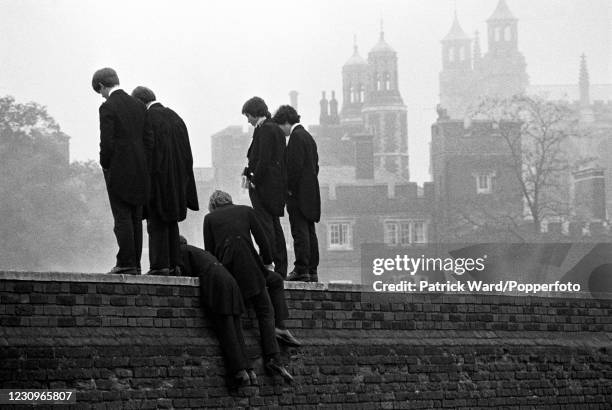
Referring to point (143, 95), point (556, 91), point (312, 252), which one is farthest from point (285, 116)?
point (556, 91)

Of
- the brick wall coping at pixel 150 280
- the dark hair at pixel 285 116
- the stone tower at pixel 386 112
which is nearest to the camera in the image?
the brick wall coping at pixel 150 280

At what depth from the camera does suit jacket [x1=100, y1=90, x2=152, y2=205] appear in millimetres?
13562

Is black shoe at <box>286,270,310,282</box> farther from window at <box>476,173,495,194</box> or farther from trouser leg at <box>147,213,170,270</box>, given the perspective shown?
window at <box>476,173,495,194</box>

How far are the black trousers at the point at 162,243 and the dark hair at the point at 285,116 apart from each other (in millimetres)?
2154

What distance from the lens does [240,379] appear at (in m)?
13.5

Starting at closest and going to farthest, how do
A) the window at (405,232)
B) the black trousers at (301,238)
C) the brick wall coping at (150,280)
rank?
1. the brick wall coping at (150,280)
2. the black trousers at (301,238)
3. the window at (405,232)

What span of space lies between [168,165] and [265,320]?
1547 millimetres

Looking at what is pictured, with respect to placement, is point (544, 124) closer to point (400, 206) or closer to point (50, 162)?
point (400, 206)

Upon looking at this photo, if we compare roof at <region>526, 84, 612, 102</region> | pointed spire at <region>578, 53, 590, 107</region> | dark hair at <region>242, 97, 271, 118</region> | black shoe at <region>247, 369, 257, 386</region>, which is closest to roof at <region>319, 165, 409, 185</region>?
roof at <region>526, 84, 612, 102</region>

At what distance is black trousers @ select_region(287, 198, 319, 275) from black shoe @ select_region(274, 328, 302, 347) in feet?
5.77

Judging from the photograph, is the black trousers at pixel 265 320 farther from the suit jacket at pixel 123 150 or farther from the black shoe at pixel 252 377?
the suit jacket at pixel 123 150

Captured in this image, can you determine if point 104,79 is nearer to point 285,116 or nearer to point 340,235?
point 285,116

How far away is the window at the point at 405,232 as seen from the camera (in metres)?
107

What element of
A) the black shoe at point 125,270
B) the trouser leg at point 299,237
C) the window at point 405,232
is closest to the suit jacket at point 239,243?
the black shoe at point 125,270
